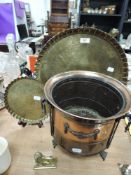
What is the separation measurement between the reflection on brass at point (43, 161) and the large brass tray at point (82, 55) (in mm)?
339

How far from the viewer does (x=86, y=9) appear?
1783 mm

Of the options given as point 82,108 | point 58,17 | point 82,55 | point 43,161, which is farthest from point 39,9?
point 43,161

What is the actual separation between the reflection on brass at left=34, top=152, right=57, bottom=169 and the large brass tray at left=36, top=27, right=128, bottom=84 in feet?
1.11

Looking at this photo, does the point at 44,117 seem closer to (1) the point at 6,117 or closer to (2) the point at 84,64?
(1) the point at 6,117

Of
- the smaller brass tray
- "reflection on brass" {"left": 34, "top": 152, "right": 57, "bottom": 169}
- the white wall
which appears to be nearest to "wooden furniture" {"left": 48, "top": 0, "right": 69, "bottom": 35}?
the white wall

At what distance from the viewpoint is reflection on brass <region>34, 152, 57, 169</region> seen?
0.51m

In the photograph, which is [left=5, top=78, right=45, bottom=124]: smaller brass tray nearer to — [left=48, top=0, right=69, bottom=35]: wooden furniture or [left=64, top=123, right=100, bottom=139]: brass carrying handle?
[left=64, top=123, right=100, bottom=139]: brass carrying handle

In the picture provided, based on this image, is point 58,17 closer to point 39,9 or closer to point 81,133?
point 39,9

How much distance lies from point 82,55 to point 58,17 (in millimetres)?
1601

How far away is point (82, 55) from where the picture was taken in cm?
69

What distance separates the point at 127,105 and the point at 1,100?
0.64 metres

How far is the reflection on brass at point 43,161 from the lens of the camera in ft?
1.68

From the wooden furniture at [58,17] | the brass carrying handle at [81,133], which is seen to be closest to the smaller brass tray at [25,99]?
the brass carrying handle at [81,133]

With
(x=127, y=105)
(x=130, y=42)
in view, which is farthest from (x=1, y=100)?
(x=130, y=42)
